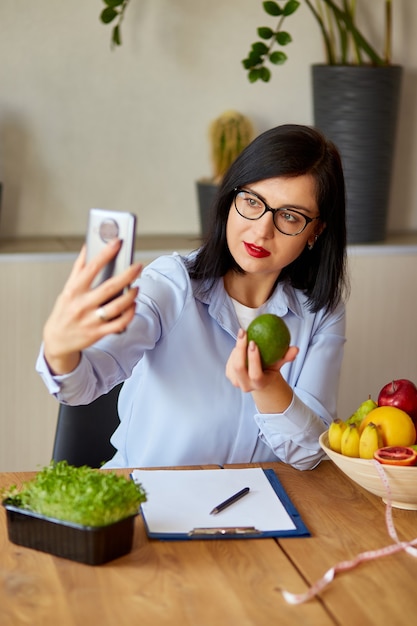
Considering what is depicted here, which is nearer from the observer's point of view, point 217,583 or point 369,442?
point 217,583

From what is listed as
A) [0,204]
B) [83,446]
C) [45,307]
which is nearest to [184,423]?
[83,446]

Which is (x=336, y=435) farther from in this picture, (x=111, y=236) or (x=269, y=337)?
(x=111, y=236)

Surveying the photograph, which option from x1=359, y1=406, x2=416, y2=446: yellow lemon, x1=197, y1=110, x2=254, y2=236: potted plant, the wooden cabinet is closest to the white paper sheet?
x1=359, y1=406, x2=416, y2=446: yellow lemon

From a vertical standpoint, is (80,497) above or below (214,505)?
A: above

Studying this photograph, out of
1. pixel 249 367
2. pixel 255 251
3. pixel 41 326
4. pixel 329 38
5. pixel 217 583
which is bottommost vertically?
pixel 41 326

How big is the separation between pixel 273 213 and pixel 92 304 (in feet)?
1.98

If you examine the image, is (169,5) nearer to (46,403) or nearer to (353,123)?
(353,123)

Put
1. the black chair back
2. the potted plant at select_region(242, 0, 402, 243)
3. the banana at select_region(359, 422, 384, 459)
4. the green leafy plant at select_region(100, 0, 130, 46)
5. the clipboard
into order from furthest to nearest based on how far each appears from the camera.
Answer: the potted plant at select_region(242, 0, 402, 243)
the green leafy plant at select_region(100, 0, 130, 46)
the black chair back
the banana at select_region(359, 422, 384, 459)
the clipboard

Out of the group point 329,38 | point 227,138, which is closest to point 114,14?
point 227,138

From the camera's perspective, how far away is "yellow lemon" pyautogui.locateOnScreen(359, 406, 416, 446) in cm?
157

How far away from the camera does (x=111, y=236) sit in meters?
1.32

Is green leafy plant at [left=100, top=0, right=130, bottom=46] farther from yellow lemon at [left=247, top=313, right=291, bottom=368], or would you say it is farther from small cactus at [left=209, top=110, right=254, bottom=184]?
yellow lemon at [left=247, top=313, right=291, bottom=368]

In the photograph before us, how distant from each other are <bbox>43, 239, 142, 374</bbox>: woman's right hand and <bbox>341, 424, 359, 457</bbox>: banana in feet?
1.50

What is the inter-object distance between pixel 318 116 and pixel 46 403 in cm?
125
